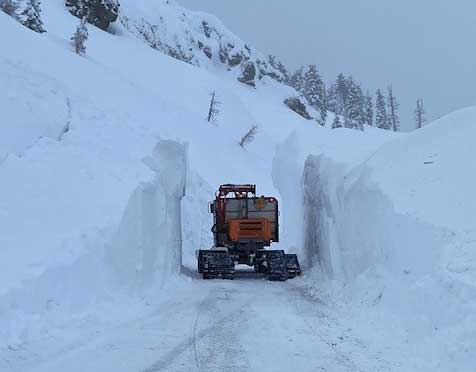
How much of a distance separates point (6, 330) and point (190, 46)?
107527 mm

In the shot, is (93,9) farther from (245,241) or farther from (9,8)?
(245,241)

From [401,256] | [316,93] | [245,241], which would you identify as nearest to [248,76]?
[316,93]

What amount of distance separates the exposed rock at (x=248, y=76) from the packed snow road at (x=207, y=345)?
94785 mm

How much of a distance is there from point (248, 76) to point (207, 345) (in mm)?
99475

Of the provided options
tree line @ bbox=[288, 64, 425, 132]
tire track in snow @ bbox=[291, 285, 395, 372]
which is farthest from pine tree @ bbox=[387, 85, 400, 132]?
tire track in snow @ bbox=[291, 285, 395, 372]

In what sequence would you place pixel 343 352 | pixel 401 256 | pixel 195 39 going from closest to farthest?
pixel 343 352, pixel 401 256, pixel 195 39

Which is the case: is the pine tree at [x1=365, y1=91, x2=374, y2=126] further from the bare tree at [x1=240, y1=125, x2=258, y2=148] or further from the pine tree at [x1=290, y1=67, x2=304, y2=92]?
the bare tree at [x1=240, y1=125, x2=258, y2=148]

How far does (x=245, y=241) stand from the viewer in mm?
23453

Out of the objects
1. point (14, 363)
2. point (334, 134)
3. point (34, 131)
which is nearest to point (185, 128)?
point (334, 134)

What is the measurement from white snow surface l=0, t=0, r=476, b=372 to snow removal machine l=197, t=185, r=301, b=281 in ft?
3.54

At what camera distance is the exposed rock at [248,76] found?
106 m

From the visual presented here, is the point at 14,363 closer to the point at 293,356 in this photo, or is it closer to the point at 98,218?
the point at 293,356

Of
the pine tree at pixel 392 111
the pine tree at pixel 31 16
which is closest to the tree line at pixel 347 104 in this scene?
the pine tree at pixel 392 111

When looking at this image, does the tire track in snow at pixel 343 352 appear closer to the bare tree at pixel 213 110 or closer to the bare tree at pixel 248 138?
the bare tree at pixel 248 138
